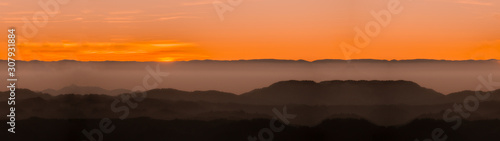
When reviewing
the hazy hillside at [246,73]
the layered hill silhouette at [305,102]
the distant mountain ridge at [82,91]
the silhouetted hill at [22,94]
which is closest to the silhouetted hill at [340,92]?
the layered hill silhouette at [305,102]

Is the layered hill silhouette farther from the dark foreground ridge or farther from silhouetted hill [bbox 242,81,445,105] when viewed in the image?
the dark foreground ridge

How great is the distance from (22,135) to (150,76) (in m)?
3.17

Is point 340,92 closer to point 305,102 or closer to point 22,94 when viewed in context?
point 305,102

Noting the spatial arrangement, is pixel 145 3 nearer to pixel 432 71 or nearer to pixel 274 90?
pixel 274 90

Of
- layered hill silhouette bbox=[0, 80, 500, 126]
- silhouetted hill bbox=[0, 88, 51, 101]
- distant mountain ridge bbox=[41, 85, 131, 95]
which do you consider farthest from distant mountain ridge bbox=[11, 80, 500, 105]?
silhouetted hill bbox=[0, 88, 51, 101]

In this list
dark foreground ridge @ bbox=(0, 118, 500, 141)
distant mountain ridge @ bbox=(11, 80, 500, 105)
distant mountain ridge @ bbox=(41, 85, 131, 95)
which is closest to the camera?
distant mountain ridge @ bbox=(41, 85, 131, 95)

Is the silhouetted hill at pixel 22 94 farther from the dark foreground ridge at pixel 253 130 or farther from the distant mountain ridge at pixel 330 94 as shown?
the distant mountain ridge at pixel 330 94

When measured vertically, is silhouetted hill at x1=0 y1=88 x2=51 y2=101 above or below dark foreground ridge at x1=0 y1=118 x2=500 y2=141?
above

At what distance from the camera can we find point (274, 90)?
981 centimetres

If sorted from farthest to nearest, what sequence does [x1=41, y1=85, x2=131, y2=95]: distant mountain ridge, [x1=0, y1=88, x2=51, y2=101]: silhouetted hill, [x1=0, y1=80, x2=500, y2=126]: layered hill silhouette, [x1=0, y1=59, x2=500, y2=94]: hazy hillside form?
[x1=0, y1=80, x2=500, y2=126]: layered hill silhouette < [x1=41, y1=85, x2=131, y2=95]: distant mountain ridge < [x1=0, y1=59, x2=500, y2=94]: hazy hillside < [x1=0, y1=88, x2=51, y2=101]: silhouetted hill

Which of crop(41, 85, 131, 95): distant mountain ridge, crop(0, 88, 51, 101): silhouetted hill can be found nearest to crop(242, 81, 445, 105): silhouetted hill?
crop(41, 85, 131, 95): distant mountain ridge

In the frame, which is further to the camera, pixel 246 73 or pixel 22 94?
pixel 246 73

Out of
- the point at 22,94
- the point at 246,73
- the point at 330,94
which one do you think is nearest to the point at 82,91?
the point at 22,94

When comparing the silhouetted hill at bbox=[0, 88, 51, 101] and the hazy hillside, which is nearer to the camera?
the silhouetted hill at bbox=[0, 88, 51, 101]
